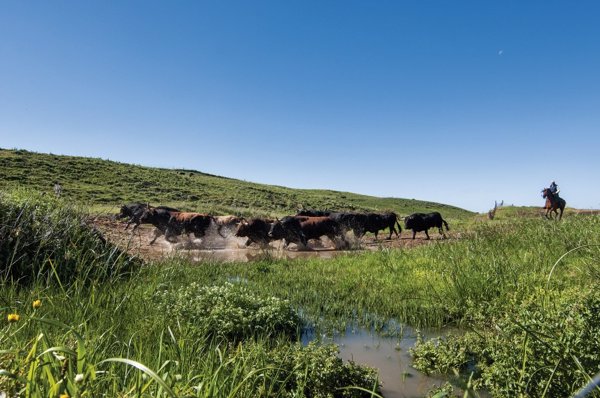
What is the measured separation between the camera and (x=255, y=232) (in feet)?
59.4

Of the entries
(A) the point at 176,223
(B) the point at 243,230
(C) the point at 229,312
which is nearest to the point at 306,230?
(B) the point at 243,230

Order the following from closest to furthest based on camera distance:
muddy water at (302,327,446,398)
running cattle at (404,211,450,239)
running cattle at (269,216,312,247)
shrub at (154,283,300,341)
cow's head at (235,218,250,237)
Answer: muddy water at (302,327,446,398) → shrub at (154,283,300,341) → cow's head at (235,218,250,237) → running cattle at (269,216,312,247) → running cattle at (404,211,450,239)

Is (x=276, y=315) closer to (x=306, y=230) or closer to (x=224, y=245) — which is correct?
(x=306, y=230)

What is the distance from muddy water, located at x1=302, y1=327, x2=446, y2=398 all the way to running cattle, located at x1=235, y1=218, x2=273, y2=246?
11.9 meters

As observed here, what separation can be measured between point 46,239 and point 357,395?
6432mm

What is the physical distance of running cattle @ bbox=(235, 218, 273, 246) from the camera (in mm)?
18016

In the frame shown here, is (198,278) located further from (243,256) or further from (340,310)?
(243,256)

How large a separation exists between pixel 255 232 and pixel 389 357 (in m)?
13.1

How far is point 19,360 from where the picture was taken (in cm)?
252

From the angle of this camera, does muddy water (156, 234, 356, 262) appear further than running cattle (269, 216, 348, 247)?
No

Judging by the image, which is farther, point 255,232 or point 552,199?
point 552,199

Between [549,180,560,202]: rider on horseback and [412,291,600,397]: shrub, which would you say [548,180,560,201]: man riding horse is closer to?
[549,180,560,202]: rider on horseback

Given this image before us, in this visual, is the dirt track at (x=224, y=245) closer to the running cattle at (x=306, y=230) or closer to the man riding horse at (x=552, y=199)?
the running cattle at (x=306, y=230)

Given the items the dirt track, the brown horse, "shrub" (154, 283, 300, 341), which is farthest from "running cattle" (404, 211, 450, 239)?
"shrub" (154, 283, 300, 341)
